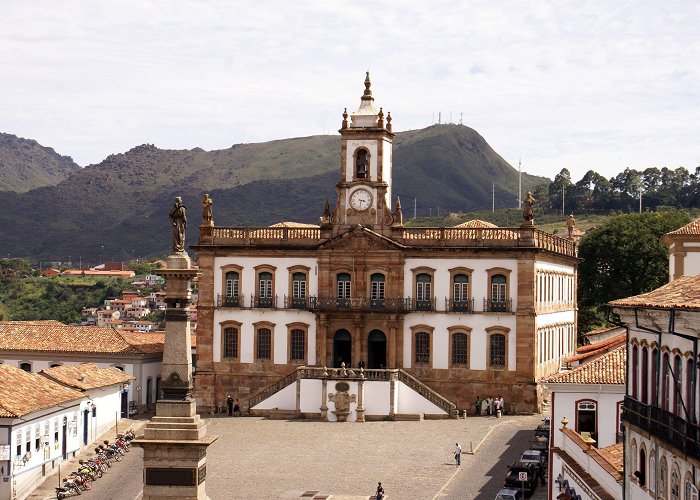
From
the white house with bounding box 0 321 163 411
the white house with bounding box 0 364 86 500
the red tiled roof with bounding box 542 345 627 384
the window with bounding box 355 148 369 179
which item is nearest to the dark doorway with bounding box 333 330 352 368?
the window with bounding box 355 148 369 179

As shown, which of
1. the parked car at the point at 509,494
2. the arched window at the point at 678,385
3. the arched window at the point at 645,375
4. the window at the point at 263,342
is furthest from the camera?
the window at the point at 263,342

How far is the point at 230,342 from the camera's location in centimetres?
6962

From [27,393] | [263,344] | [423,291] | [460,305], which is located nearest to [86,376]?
[27,393]

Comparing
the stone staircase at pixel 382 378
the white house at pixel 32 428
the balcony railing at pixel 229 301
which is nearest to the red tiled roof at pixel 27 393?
the white house at pixel 32 428

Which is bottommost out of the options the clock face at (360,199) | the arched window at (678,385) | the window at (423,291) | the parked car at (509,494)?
the parked car at (509,494)

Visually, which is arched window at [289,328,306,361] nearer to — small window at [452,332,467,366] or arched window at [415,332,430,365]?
arched window at [415,332,430,365]

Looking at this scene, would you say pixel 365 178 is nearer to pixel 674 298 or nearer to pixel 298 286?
pixel 298 286

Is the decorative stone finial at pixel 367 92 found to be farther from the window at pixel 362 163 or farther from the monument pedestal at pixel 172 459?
the monument pedestal at pixel 172 459

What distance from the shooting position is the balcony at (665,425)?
23875mm

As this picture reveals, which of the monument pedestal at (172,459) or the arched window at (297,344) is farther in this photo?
the arched window at (297,344)

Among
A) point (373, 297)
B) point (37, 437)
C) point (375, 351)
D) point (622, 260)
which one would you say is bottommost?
point (37, 437)

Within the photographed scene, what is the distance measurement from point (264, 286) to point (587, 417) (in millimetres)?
31505

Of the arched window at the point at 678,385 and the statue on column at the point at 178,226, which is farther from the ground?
the statue on column at the point at 178,226

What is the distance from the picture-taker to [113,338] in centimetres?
7394
